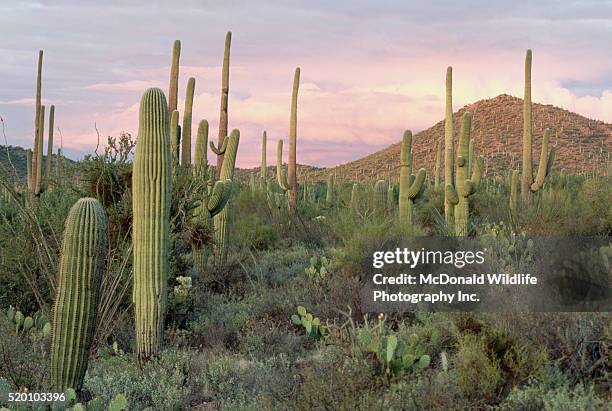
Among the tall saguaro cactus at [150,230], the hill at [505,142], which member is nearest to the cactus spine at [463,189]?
the tall saguaro cactus at [150,230]

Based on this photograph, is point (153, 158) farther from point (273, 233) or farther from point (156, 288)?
point (273, 233)

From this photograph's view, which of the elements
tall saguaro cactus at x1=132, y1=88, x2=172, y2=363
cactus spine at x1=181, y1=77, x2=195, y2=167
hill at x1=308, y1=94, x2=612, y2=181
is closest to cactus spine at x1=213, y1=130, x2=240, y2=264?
cactus spine at x1=181, y1=77, x2=195, y2=167

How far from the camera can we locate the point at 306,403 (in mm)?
5762

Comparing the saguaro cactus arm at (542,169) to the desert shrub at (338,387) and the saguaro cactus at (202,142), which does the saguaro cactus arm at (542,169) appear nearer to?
the saguaro cactus at (202,142)

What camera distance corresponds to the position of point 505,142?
58.1 meters

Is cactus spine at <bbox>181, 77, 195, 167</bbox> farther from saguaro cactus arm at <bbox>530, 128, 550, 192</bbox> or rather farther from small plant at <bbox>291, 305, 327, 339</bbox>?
saguaro cactus arm at <bbox>530, 128, 550, 192</bbox>

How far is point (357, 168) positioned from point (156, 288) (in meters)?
53.4

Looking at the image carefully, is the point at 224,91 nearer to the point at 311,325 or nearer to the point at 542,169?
the point at 542,169

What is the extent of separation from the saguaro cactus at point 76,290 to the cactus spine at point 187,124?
7754mm

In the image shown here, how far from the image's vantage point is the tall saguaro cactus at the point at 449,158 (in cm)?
1609

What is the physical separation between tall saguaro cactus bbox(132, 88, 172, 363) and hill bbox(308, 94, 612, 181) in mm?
42747

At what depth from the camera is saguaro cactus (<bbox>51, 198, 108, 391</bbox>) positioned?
6848 millimetres

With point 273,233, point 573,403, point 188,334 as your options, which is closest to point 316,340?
point 188,334

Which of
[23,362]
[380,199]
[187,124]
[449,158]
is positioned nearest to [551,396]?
[23,362]
